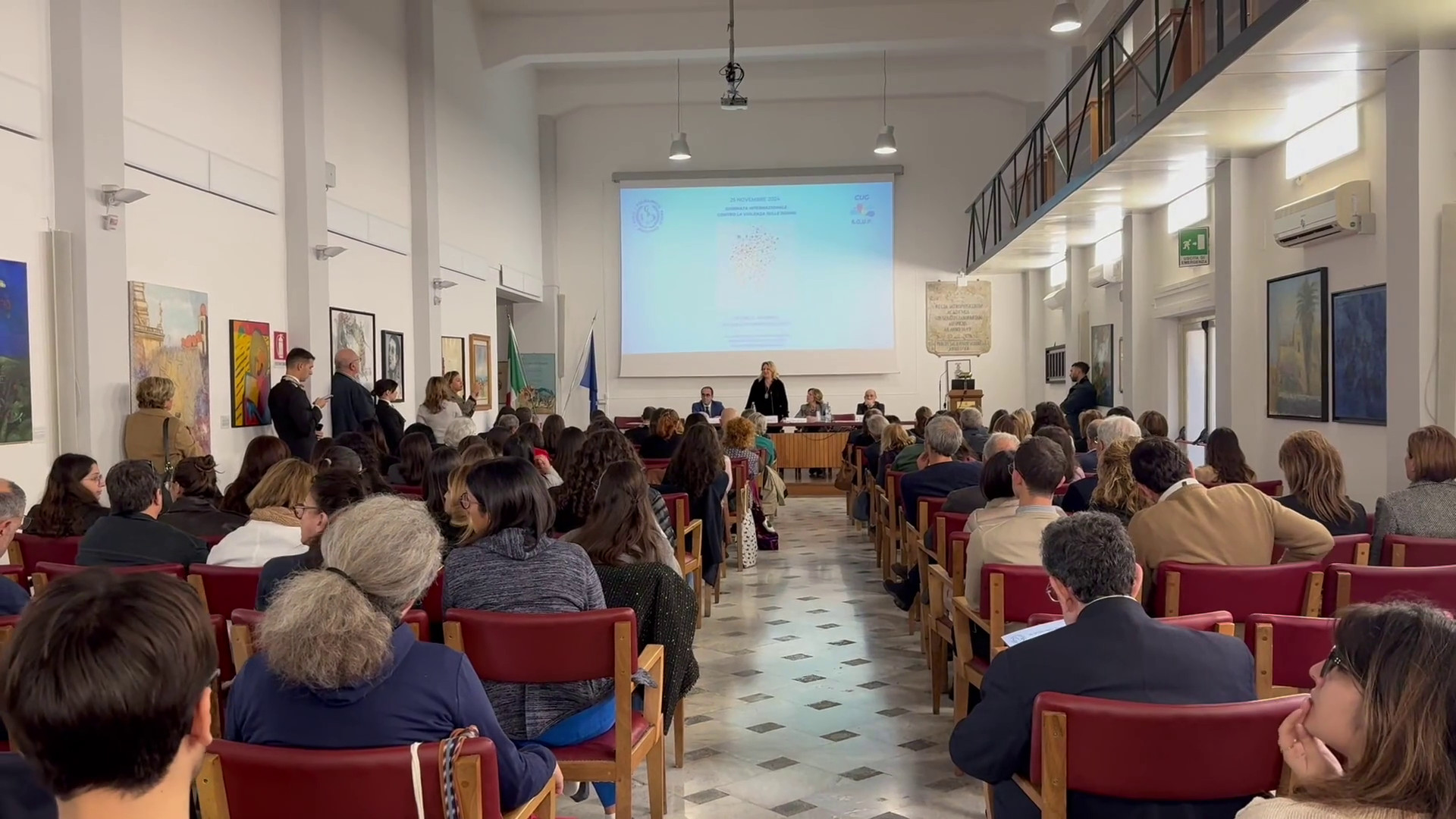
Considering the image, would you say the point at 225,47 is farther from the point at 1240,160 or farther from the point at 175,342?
the point at 1240,160

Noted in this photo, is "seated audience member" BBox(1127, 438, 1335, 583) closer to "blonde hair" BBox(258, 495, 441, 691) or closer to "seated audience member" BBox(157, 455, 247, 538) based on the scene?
"blonde hair" BBox(258, 495, 441, 691)

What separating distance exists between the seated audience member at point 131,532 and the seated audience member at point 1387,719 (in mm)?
3774

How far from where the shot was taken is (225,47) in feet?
29.4

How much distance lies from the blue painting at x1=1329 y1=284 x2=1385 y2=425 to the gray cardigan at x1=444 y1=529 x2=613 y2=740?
620 cm

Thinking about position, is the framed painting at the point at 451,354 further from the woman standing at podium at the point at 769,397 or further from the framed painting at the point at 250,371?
the framed painting at the point at 250,371

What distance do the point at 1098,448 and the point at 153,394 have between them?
5.66 m

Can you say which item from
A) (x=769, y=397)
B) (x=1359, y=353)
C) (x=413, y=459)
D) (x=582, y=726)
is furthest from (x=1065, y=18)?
(x=582, y=726)

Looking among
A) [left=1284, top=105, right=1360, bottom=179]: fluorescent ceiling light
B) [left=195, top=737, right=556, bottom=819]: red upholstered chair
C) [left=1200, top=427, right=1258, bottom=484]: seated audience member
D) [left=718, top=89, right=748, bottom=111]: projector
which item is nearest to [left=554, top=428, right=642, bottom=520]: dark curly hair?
[left=1200, top=427, right=1258, bottom=484]: seated audience member

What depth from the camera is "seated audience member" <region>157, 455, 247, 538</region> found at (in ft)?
15.7

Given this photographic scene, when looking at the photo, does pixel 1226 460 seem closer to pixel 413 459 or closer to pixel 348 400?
pixel 413 459

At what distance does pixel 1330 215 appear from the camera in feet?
25.5

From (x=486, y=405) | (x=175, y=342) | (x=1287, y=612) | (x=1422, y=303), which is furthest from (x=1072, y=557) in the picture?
(x=486, y=405)

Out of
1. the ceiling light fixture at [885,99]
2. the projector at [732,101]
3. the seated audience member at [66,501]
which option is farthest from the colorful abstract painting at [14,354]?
the ceiling light fixture at [885,99]

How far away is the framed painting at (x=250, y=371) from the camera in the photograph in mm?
8938
